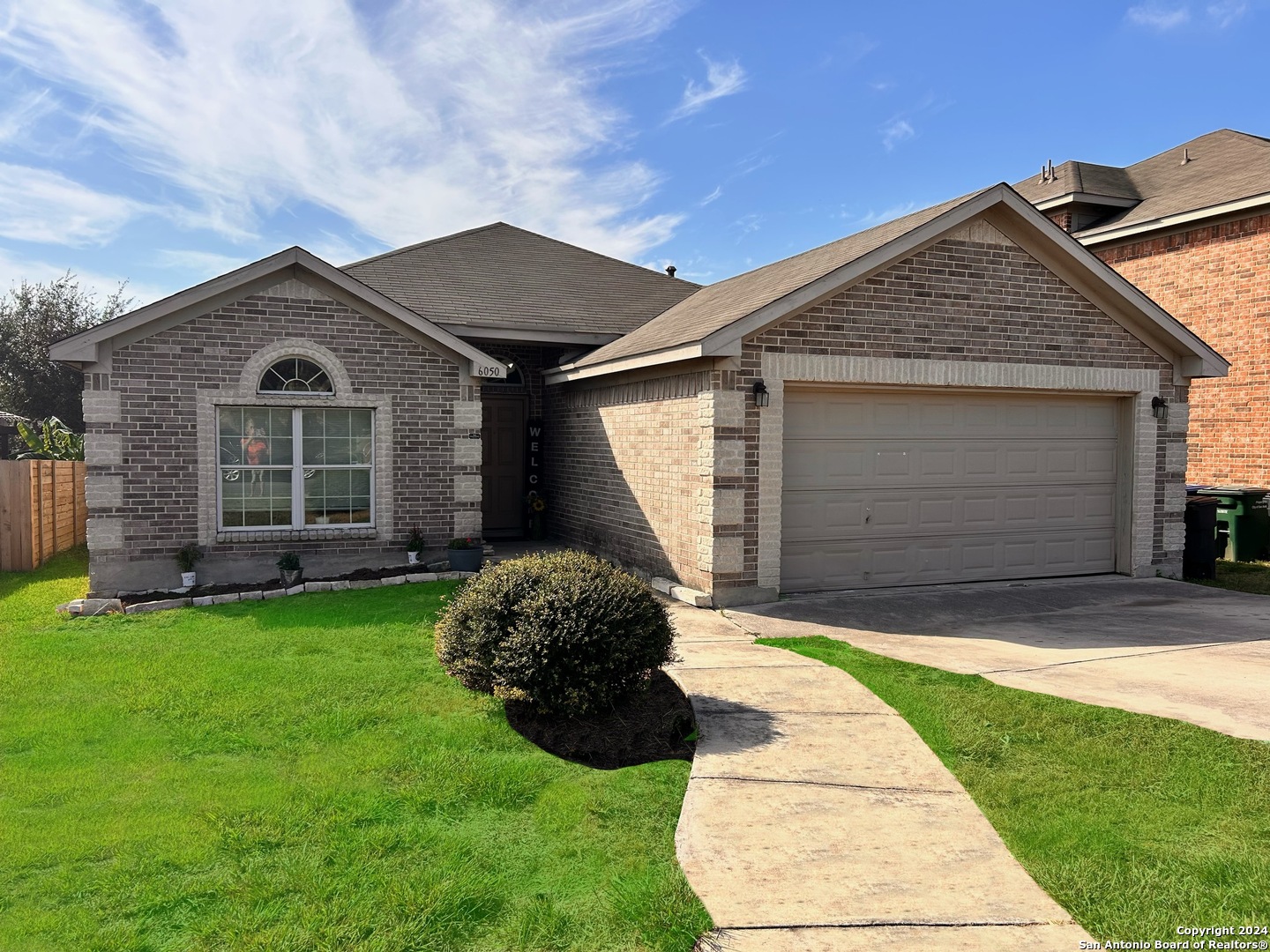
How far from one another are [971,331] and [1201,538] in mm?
4912

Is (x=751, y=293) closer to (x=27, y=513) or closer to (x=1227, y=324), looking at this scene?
(x=1227, y=324)

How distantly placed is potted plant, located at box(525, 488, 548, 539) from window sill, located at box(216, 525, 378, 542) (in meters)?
4.13

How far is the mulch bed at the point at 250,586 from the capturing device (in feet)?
35.6

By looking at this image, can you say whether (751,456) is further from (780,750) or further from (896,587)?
(780,750)

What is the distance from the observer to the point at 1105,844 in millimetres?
4414

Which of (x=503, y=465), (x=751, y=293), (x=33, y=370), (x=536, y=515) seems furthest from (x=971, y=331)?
(x=33, y=370)

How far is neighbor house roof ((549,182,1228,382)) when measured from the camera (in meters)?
10.2

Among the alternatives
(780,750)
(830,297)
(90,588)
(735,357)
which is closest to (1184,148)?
(830,297)

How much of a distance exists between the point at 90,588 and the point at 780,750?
9.21 meters

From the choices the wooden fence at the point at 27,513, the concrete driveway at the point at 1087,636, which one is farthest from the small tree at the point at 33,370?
the concrete driveway at the point at 1087,636

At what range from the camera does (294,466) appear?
38.8ft

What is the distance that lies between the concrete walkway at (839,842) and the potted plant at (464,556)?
614 centimetres

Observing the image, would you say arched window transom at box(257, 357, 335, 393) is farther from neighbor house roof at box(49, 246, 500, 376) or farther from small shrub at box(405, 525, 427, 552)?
small shrub at box(405, 525, 427, 552)

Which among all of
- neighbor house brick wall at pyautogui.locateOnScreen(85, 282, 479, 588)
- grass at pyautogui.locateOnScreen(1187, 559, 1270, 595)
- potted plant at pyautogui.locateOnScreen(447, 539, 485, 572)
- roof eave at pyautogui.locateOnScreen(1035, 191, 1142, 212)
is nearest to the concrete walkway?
potted plant at pyautogui.locateOnScreen(447, 539, 485, 572)
